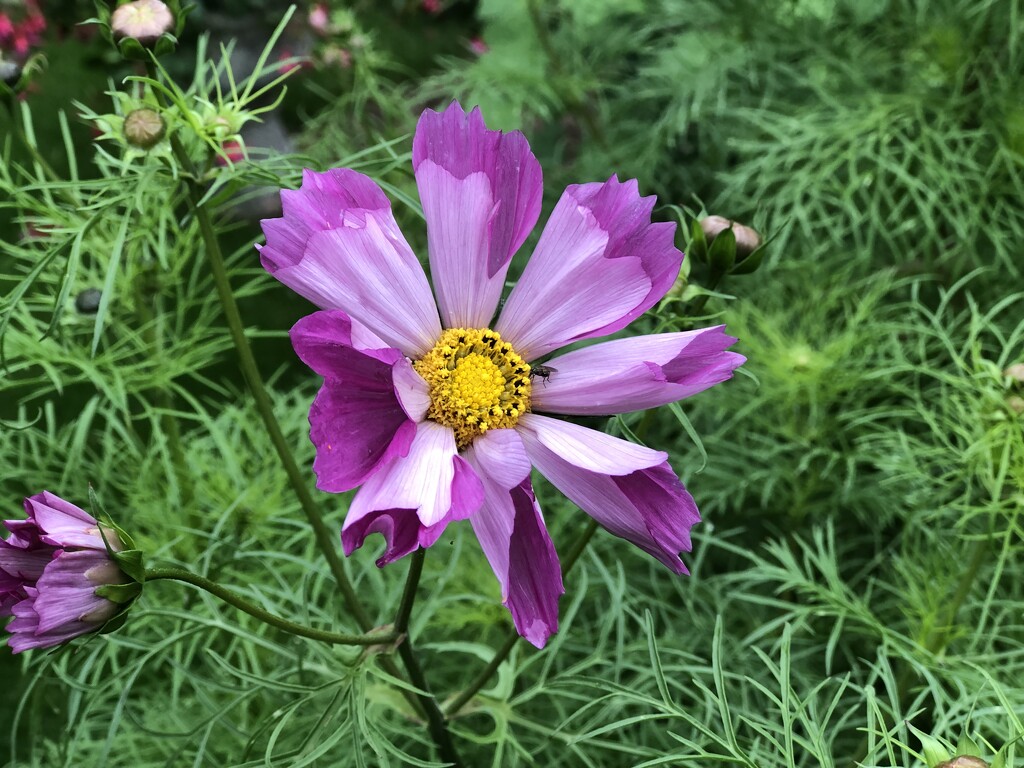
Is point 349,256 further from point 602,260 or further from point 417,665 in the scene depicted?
point 417,665

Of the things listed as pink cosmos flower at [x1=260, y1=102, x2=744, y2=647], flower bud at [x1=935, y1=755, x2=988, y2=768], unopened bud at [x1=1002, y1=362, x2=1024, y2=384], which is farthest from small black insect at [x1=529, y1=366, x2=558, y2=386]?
unopened bud at [x1=1002, y1=362, x2=1024, y2=384]

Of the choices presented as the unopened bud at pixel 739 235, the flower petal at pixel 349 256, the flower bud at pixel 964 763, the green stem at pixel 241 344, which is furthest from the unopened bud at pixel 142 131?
the flower bud at pixel 964 763

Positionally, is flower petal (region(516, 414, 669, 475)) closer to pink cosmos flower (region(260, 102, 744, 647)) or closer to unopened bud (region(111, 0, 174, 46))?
pink cosmos flower (region(260, 102, 744, 647))

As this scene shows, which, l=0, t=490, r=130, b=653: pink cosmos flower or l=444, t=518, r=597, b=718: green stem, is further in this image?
l=444, t=518, r=597, b=718: green stem

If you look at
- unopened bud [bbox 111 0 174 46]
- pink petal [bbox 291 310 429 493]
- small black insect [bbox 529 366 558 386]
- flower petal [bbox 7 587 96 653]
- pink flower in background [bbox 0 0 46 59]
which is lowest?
pink flower in background [bbox 0 0 46 59]

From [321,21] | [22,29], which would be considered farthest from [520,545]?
[22,29]
